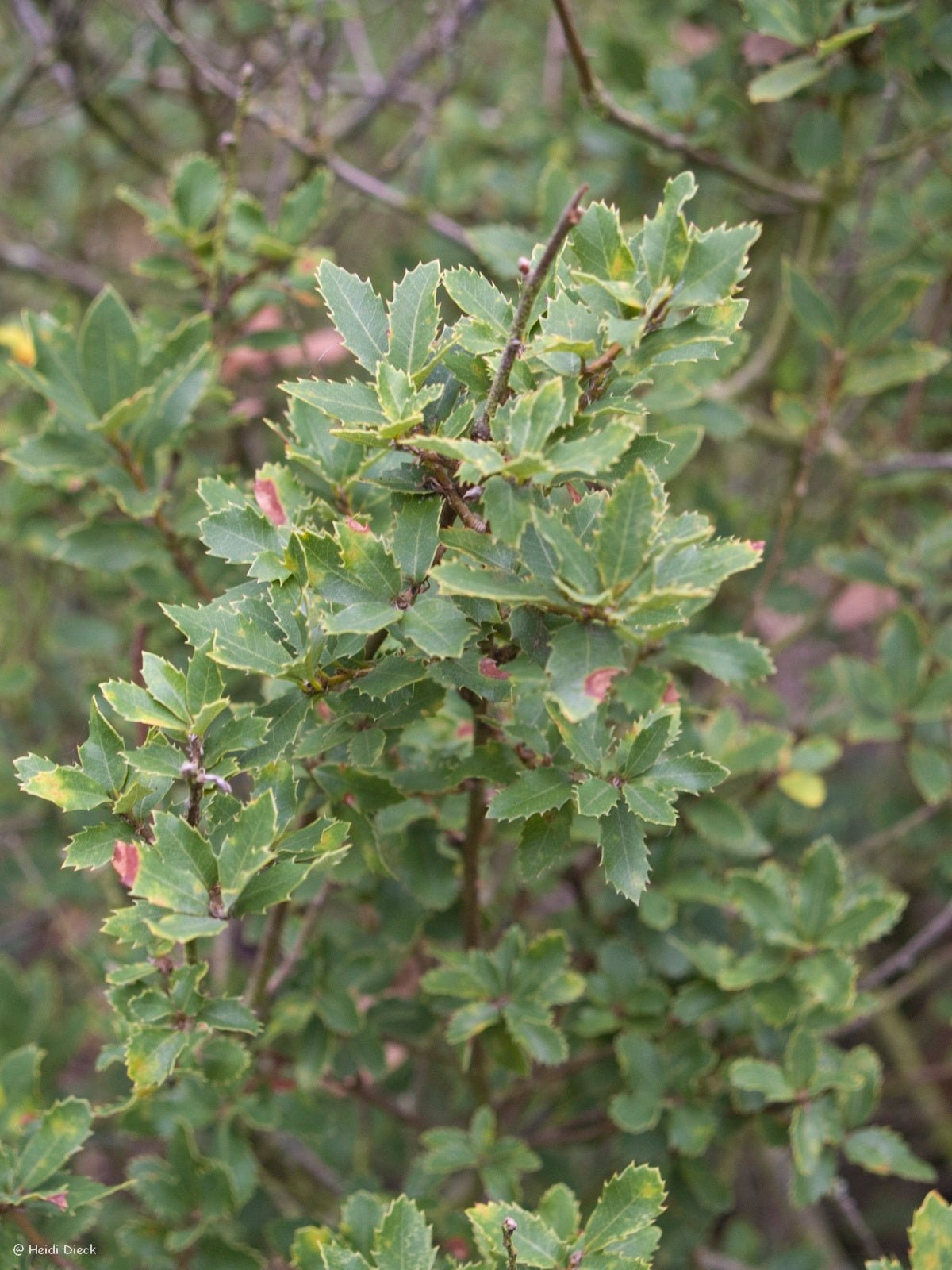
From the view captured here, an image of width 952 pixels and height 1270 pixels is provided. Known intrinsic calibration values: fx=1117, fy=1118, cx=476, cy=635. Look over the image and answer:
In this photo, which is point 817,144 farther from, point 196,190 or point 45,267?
point 45,267

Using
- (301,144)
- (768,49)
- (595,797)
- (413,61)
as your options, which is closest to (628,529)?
(595,797)

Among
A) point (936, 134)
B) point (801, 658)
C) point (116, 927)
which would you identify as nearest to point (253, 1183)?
point (116, 927)

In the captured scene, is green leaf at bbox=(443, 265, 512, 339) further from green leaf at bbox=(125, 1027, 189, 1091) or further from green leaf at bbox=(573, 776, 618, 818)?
green leaf at bbox=(125, 1027, 189, 1091)

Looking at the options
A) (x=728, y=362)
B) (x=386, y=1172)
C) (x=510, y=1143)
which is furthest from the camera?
(x=386, y=1172)

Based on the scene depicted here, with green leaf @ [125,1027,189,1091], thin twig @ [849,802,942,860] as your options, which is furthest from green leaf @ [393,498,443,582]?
thin twig @ [849,802,942,860]

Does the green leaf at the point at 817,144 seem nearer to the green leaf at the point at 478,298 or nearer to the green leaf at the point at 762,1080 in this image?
the green leaf at the point at 478,298

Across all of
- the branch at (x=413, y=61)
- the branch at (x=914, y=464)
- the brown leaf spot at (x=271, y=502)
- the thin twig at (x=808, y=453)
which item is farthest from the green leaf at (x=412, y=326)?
the branch at (x=413, y=61)

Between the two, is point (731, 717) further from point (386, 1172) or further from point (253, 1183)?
point (386, 1172)
